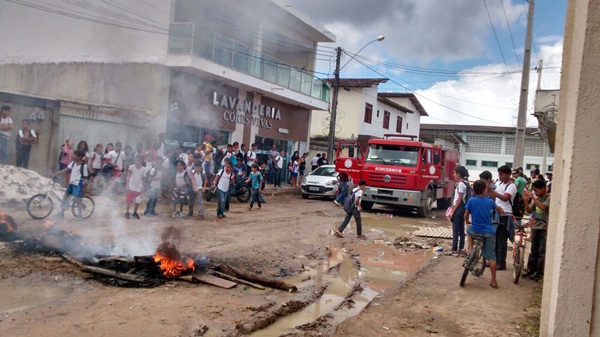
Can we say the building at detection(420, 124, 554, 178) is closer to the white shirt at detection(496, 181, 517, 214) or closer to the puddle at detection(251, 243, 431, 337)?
the puddle at detection(251, 243, 431, 337)

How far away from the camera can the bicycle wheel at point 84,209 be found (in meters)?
9.47

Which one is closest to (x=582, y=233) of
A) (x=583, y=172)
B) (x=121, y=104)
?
(x=583, y=172)

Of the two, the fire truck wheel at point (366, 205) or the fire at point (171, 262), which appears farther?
the fire truck wheel at point (366, 205)

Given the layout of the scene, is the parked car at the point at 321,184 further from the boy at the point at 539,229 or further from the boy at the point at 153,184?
the boy at the point at 539,229

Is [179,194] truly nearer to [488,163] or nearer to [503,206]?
[503,206]

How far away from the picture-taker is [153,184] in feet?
34.7

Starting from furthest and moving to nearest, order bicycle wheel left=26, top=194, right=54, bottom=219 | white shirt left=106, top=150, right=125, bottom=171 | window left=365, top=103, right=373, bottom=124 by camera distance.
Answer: window left=365, top=103, right=373, bottom=124 < white shirt left=106, top=150, right=125, bottom=171 < bicycle wheel left=26, top=194, right=54, bottom=219

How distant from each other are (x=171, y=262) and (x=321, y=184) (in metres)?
12.8

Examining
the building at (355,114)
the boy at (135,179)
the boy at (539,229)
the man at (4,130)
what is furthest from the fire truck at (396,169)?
the building at (355,114)

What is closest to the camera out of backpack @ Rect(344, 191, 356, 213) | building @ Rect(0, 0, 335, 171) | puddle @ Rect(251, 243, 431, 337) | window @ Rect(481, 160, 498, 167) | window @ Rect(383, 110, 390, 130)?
puddle @ Rect(251, 243, 431, 337)

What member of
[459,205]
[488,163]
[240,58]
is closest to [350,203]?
[459,205]

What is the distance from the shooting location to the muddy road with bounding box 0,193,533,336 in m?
4.62

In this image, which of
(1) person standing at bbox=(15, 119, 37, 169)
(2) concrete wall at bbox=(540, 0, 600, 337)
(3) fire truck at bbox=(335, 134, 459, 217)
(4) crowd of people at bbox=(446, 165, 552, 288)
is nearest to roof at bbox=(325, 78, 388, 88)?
(3) fire truck at bbox=(335, 134, 459, 217)

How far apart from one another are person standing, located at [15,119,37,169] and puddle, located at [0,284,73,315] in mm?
7461
